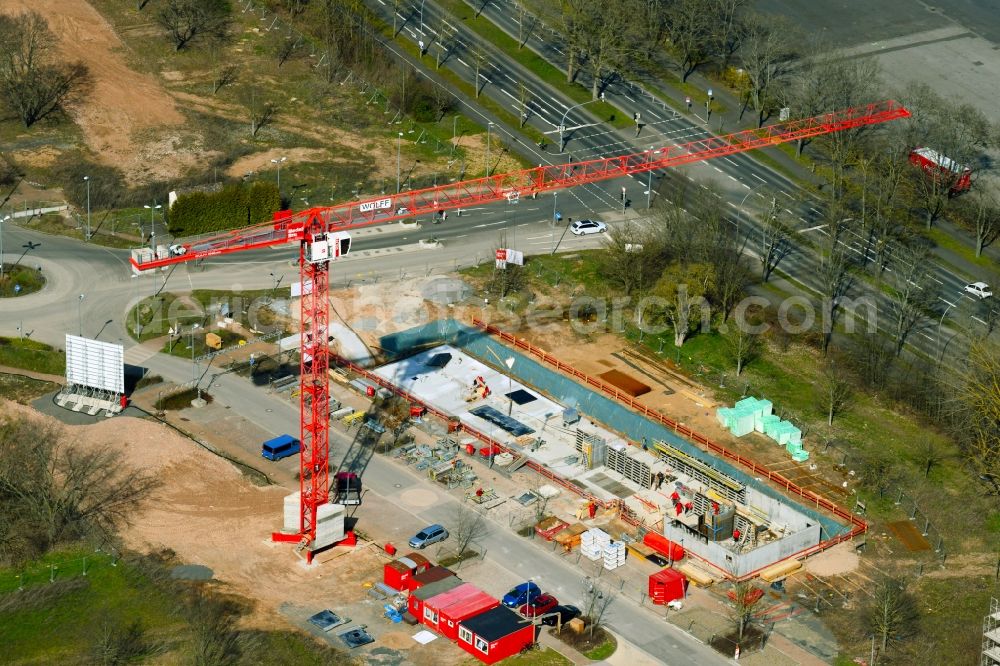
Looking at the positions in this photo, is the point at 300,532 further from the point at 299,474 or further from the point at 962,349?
the point at 962,349

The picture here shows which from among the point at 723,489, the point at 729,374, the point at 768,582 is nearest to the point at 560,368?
the point at 729,374

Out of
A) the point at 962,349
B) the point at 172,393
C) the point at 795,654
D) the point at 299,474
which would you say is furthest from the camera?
the point at 962,349

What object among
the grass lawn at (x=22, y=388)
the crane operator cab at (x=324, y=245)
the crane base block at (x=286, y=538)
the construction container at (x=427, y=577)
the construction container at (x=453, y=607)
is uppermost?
the crane operator cab at (x=324, y=245)

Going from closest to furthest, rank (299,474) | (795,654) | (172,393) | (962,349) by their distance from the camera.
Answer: (795,654) → (299,474) → (172,393) → (962,349)

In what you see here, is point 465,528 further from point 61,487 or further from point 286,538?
point 61,487

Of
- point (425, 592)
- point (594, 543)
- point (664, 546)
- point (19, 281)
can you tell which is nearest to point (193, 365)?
point (19, 281)

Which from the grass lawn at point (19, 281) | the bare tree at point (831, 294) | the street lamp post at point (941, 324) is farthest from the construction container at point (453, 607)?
the grass lawn at point (19, 281)

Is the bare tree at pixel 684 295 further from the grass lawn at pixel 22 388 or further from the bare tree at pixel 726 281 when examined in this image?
the grass lawn at pixel 22 388
